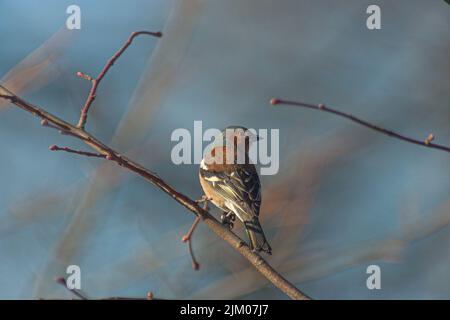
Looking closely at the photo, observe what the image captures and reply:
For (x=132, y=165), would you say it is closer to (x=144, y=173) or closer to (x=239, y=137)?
(x=144, y=173)

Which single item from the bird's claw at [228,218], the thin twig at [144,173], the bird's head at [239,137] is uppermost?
the bird's head at [239,137]

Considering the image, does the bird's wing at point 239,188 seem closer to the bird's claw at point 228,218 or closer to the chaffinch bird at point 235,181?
the chaffinch bird at point 235,181

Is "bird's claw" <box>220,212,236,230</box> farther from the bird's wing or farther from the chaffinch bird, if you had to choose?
the bird's wing

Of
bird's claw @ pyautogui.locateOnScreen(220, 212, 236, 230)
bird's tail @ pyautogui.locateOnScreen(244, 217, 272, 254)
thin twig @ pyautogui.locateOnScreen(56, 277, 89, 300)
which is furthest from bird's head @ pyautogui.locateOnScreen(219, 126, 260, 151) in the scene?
thin twig @ pyautogui.locateOnScreen(56, 277, 89, 300)

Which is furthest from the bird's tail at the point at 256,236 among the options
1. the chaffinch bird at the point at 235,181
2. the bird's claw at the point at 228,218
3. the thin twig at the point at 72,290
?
the thin twig at the point at 72,290

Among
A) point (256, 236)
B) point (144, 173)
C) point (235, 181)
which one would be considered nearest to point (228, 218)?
point (235, 181)

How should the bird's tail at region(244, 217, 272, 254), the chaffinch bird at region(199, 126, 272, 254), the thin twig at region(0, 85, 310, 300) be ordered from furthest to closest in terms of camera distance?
the chaffinch bird at region(199, 126, 272, 254) → the bird's tail at region(244, 217, 272, 254) → the thin twig at region(0, 85, 310, 300)
